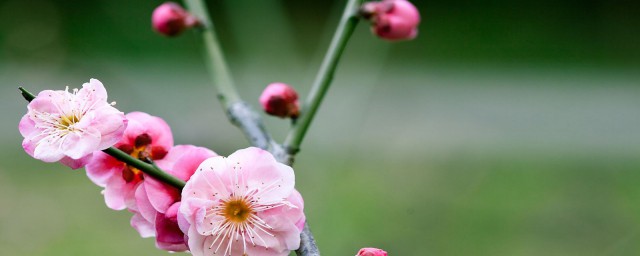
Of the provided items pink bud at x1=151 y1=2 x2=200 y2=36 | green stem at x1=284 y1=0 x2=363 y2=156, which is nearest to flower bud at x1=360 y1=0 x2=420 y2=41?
green stem at x1=284 y1=0 x2=363 y2=156

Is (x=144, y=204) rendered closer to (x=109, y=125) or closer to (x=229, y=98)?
(x=109, y=125)

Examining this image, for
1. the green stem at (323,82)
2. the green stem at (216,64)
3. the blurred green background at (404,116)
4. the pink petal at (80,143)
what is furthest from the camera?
the blurred green background at (404,116)

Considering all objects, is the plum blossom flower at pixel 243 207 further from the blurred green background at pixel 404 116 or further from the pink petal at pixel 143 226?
the blurred green background at pixel 404 116

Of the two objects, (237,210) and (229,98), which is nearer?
(237,210)

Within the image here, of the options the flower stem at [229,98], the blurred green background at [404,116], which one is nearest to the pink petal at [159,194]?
the flower stem at [229,98]

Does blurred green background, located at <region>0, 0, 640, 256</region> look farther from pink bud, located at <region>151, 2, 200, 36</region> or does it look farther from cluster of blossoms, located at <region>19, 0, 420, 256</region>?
cluster of blossoms, located at <region>19, 0, 420, 256</region>

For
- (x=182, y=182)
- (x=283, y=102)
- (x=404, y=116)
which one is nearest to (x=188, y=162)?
(x=182, y=182)

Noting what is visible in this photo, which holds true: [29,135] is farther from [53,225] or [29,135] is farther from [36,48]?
[36,48]
